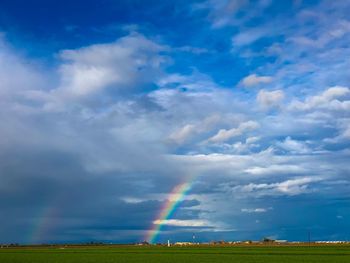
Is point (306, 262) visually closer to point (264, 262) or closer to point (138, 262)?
point (264, 262)

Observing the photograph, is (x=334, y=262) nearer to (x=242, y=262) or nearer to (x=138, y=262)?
(x=242, y=262)

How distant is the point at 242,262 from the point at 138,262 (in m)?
15.8

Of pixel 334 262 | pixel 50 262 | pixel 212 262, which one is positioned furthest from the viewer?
pixel 50 262

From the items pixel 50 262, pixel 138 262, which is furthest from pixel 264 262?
pixel 50 262

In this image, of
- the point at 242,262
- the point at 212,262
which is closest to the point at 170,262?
the point at 212,262

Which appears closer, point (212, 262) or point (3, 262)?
point (212, 262)

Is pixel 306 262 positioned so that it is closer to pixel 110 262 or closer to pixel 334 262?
pixel 334 262

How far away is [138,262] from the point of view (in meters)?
69.6

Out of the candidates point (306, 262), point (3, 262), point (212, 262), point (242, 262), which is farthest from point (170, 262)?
point (3, 262)

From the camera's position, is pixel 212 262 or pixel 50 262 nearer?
pixel 212 262

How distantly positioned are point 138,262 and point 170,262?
243 inches

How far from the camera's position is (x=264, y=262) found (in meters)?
64.6

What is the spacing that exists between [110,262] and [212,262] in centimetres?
1550

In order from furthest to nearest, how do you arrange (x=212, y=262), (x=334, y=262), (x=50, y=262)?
(x=50, y=262), (x=212, y=262), (x=334, y=262)
